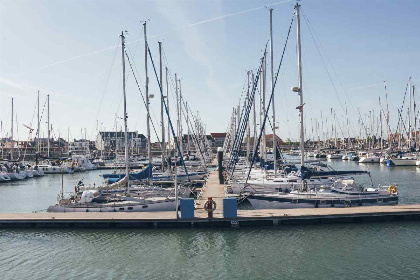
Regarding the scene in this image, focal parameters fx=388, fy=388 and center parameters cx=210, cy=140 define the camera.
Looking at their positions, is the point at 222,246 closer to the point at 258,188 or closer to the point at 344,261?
the point at 344,261

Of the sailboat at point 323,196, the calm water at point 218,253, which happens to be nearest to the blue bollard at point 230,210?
the calm water at point 218,253

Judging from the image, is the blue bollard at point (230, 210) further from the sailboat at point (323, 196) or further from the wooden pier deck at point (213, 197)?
the sailboat at point (323, 196)

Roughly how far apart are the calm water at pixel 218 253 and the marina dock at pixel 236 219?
0.47 metres

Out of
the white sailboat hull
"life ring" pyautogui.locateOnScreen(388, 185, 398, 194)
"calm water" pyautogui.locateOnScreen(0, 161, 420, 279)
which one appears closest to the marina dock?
"calm water" pyautogui.locateOnScreen(0, 161, 420, 279)

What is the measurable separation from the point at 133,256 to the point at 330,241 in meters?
11.1

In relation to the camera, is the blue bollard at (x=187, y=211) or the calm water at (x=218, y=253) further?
the blue bollard at (x=187, y=211)

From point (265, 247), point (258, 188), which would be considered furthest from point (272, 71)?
point (265, 247)

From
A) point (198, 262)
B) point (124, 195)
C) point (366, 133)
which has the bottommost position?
point (198, 262)

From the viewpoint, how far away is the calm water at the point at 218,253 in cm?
1812

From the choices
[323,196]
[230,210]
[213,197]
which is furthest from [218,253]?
[323,196]

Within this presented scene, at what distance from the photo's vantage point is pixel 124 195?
98.1ft

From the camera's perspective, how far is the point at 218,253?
20.9 m

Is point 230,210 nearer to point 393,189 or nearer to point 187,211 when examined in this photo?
point 187,211

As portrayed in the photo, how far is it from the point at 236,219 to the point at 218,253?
4224 mm
